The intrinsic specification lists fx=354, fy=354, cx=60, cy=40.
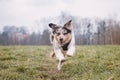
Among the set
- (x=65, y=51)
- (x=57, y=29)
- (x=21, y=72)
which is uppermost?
(x=57, y=29)

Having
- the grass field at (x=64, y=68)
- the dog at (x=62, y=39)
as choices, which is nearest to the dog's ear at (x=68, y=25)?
the dog at (x=62, y=39)

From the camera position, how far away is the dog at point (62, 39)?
32.0ft

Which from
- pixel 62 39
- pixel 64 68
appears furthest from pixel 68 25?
pixel 64 68

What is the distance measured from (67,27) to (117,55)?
24.3ft

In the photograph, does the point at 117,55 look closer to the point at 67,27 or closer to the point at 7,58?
the point at 7,58

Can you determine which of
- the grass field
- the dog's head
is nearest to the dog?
the dog's head

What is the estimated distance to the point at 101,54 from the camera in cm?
1703

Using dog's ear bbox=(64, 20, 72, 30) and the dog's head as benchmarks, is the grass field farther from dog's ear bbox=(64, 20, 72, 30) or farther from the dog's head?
dog's ear bbox=(64, 20, 72, 30)

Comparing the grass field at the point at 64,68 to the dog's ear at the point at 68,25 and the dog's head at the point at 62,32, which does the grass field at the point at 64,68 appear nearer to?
the dog's head at the point at 62,32

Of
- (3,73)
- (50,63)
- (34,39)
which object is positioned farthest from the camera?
(50,63)

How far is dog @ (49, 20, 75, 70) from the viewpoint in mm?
9766

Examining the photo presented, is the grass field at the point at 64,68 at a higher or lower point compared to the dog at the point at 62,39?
lower

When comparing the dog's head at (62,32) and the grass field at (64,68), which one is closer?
the dog's head at (62,32)

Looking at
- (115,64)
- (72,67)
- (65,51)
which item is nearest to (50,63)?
(72,67)
